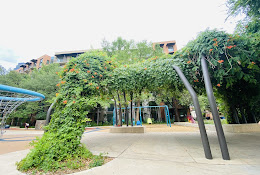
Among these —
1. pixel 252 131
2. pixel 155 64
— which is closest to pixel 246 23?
pixel 155 64

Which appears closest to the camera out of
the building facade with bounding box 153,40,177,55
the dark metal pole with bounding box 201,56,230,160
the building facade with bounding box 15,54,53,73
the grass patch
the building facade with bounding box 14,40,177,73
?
the grass patch

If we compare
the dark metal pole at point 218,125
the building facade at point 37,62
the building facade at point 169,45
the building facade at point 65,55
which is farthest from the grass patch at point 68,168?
the building facade at point 37,62

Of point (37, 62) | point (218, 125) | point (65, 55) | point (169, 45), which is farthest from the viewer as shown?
point (37, 62)

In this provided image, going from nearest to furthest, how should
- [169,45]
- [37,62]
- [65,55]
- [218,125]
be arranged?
[218,125], [169,45], [65,55], [37,62]

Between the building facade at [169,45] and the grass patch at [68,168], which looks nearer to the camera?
the grass patch at [68,168]

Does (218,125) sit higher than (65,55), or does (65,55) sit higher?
(65,55)

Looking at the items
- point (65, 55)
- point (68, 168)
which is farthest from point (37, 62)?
point (68, 168)

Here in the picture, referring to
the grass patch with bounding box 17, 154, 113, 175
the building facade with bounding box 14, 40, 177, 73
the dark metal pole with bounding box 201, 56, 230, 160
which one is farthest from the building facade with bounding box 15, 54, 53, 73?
the dark metal pole with bounding box 201, 56, 230, 160

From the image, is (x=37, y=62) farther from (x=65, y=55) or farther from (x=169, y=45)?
(x=169, y=45)

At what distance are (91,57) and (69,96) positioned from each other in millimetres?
1804

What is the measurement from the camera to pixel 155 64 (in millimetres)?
4586

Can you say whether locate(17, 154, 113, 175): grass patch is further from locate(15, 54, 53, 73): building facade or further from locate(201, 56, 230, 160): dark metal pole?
locate(15, 54, 53, 73): building facade

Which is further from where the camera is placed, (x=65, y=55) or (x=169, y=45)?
(x=65, y=55)

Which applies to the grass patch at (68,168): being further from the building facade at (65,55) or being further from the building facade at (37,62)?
the building facade at (37,62)
